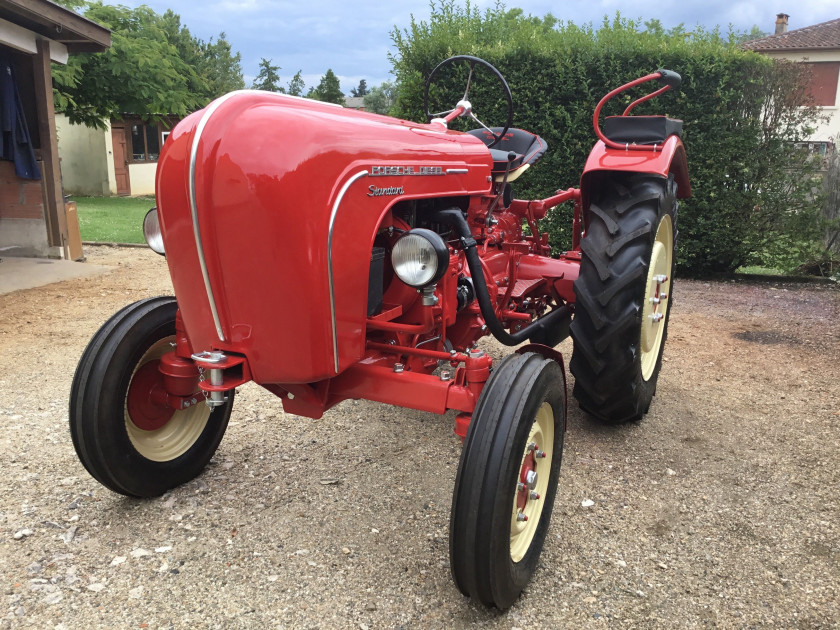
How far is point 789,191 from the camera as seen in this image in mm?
7047

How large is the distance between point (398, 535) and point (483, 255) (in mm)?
1384

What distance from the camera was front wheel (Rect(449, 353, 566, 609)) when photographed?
1.78 m

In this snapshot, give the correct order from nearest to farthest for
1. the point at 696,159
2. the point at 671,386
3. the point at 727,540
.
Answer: the point at 727,540 < the point at 671,386 < the point at 696,159

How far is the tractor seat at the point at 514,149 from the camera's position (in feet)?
10.3

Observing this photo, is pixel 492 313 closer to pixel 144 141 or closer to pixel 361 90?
pixel 144 141

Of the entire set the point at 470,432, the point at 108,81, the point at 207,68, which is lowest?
the point at 470,432

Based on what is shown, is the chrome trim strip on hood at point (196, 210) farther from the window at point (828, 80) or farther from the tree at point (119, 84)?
the window at point (828, 80)

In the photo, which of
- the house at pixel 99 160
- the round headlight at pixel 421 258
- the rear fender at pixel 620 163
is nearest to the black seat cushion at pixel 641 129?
the rear fender at pixel 620 163

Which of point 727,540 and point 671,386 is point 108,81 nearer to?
point 671,386

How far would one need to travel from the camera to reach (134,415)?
245cm

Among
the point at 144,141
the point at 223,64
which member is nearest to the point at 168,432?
the point at 144,141

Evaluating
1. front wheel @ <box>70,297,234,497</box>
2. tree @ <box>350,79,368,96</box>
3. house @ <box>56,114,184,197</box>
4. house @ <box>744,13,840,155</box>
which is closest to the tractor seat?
front wheel @ <box>70,297,234,497</box>

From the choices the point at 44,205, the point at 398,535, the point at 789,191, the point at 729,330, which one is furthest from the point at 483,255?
the point at 44,205

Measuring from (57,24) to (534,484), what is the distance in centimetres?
688
